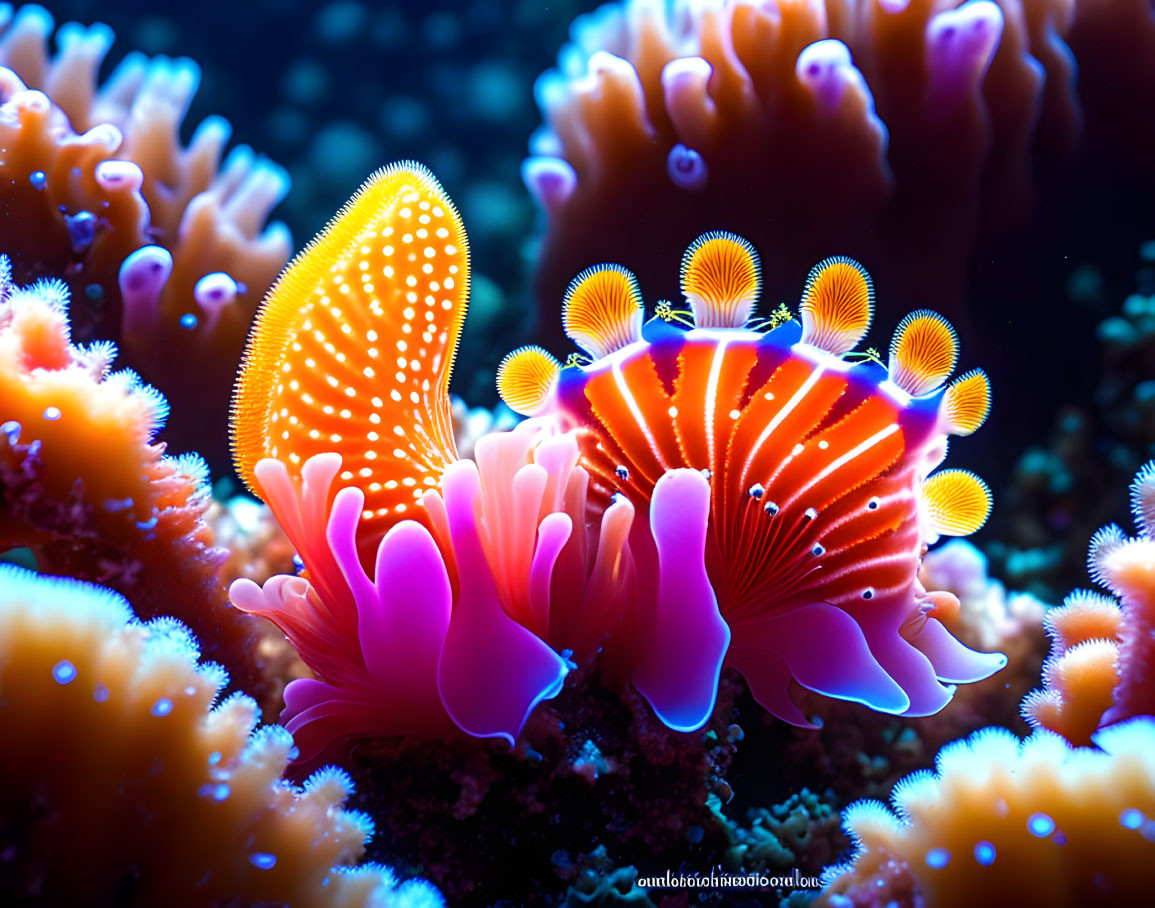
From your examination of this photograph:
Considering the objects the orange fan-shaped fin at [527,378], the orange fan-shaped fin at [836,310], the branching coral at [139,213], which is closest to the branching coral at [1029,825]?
the orange fan-shaped fin at [836,310]

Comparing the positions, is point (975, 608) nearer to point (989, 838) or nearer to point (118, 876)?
point (989, 838)

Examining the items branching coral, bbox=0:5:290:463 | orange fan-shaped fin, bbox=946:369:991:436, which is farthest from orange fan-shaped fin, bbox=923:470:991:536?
branching coral, bbox=0:5:290:463

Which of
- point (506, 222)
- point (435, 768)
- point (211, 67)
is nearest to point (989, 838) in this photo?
point (435, 768)

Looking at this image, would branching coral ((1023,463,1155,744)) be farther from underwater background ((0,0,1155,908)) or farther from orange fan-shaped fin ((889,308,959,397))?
orange fan-shaped fin ((889,308,959,397))

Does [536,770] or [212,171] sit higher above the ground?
[212,171]

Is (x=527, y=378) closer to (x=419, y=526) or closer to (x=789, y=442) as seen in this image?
(x=419, y=526)

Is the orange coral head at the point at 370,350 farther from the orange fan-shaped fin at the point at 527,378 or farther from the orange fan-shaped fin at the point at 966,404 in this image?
the orange fan-shaped fin at the point at 966,404

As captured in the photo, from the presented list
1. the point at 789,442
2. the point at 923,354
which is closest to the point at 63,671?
the point at 789,442
